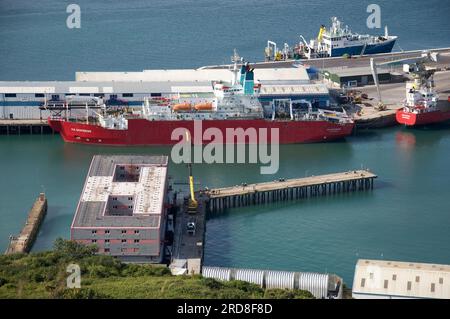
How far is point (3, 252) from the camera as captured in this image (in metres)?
36.4

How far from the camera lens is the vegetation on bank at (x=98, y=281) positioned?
29.5 m

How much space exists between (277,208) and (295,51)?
22387mm

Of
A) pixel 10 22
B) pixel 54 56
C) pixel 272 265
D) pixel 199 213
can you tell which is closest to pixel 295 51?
pixel 54 56

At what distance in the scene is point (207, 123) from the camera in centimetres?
4903

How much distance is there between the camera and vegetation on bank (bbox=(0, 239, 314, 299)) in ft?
96.9

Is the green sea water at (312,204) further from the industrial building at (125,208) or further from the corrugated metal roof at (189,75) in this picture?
the corrugated metal roof at (189,75)

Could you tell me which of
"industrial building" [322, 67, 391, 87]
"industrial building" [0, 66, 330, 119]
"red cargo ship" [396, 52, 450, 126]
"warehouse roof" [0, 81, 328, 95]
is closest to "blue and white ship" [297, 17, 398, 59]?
"industrial building" [322, 67, 391, 87]

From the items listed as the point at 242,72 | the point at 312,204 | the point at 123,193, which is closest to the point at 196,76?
the point at 242,72

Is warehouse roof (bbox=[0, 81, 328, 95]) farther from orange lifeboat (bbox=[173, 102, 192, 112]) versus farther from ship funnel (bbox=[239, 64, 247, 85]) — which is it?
orange lifeboat (bbox=[173, 102, 192, 112])

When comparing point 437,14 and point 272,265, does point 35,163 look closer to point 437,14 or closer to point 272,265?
point 272,265

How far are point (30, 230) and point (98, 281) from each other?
7.00 metres

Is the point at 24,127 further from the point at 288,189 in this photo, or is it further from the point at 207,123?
the point at 288,189

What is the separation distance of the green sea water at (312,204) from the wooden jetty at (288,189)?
407 millimetres

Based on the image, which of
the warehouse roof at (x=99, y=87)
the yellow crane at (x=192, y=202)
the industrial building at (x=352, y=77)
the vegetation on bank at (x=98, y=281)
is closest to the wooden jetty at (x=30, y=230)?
the vegetation on bank at (x=98, y=281)
